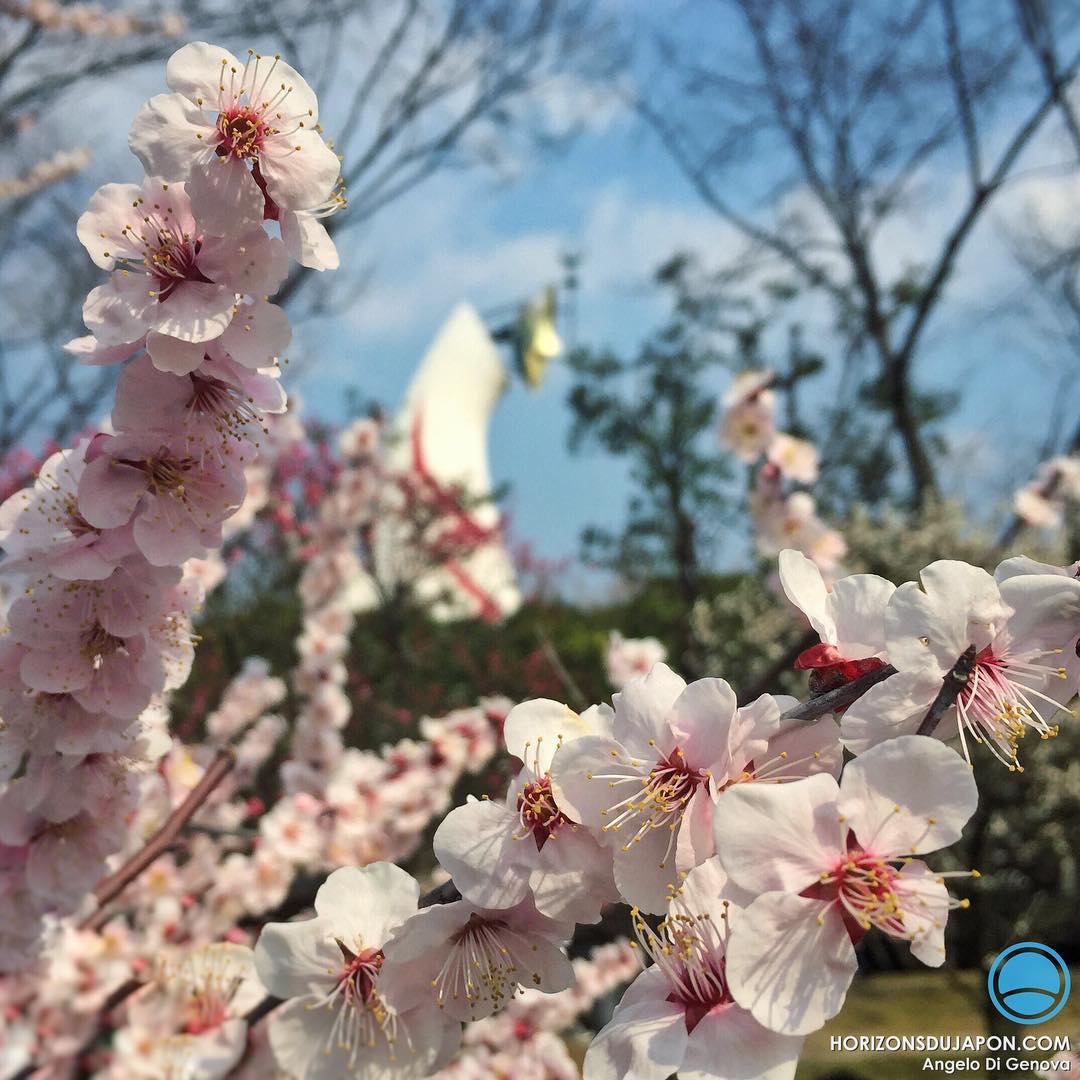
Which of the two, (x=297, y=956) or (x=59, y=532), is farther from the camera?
(x=59, y=532)

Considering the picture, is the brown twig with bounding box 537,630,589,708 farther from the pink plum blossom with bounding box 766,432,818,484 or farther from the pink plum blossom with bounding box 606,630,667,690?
the pink plum blossom with bounding box 766,432,818,484

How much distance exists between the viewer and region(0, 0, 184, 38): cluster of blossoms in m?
4.92

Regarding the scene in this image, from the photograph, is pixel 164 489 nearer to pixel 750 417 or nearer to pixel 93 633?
pixel 93 633

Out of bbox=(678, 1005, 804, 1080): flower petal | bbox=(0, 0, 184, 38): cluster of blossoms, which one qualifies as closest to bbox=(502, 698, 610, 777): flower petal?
bbox=(678, 1005, 804, 1080): flower petal

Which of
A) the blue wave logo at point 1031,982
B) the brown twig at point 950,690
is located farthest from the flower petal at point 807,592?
the blue wave logo at point 1031,982

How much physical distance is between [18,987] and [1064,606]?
7.21 feet

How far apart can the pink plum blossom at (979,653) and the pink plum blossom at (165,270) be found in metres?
0.65

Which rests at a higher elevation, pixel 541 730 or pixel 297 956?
pixel 541 730

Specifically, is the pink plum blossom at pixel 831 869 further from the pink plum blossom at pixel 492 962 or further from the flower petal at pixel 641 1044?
the pink plum blossom at pixel 492 962

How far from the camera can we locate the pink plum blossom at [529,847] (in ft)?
2.39

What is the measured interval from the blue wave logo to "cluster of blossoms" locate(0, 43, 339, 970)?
1.33 m

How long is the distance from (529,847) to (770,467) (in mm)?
2841

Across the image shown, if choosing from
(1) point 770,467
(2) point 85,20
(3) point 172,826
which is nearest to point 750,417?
(1) point 770,467

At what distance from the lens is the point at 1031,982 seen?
4.66 feet
